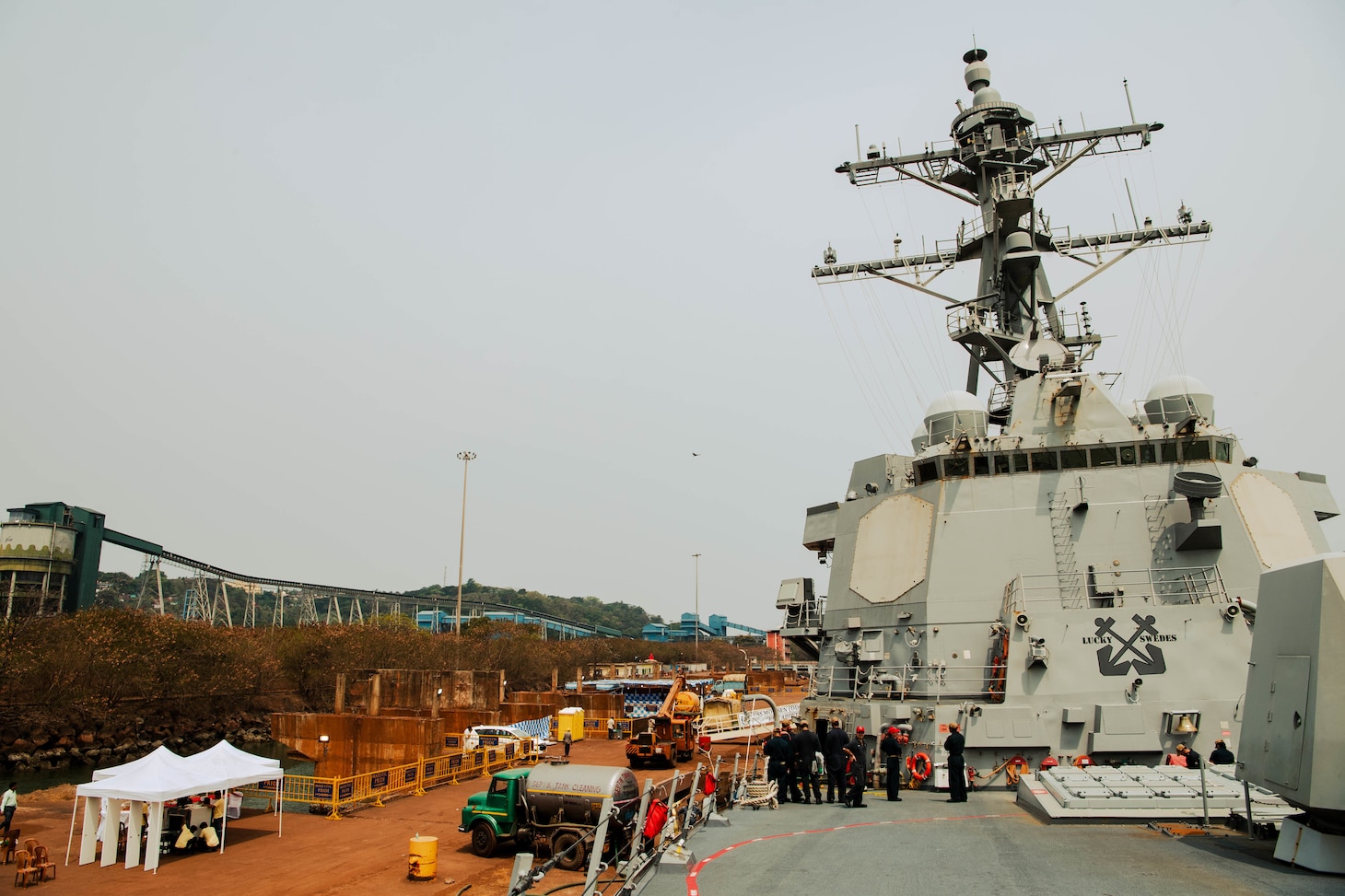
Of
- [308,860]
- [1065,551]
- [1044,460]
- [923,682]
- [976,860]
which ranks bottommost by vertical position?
[308,860]

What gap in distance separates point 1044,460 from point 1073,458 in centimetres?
53

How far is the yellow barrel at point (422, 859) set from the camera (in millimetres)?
12234

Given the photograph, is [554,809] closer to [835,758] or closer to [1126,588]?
[835,758]

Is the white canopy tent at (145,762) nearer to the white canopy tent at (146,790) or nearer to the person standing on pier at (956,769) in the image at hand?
the white canopy tent at (146,790)

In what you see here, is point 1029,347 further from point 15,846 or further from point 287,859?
point 15,846

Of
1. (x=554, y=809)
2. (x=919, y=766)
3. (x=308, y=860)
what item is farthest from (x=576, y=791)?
(x=919, y=766)

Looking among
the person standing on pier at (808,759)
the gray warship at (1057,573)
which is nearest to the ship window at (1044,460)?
the gray warship at (1057,573)

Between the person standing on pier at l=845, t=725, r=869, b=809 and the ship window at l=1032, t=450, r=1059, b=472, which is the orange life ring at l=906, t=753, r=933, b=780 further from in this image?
the ship window at l=1032, t=450, r=1059, b=472

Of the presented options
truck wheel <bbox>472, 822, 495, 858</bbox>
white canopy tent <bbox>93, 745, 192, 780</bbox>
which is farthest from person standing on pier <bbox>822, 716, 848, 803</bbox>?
white canopy tent <bbox>93, 745, 192, 780</bbox>

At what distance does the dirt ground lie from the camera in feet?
39.7

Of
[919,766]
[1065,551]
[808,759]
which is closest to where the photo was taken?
[808,759]

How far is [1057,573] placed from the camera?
15.4 metres

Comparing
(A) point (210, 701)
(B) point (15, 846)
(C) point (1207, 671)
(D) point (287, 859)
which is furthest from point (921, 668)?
(A) point (210, 701)

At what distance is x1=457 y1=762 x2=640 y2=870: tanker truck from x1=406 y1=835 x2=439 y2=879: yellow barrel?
4.40 feet
